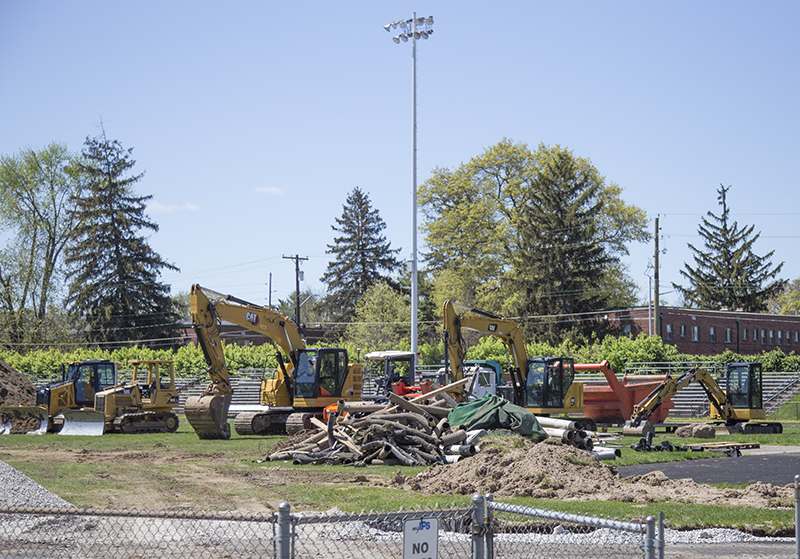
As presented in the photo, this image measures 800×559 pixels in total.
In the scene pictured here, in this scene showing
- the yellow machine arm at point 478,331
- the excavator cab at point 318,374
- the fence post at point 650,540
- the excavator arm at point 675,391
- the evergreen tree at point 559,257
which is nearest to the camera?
the fence post at point 650,540

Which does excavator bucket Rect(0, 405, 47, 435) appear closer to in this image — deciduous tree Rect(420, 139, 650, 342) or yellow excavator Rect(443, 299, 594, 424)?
yellow excavator Rect(443, 299, 594, 424)

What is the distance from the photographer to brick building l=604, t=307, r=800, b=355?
190 feet

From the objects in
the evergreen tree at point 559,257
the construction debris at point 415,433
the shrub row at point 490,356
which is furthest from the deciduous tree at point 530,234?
the construction debris at point 415,433

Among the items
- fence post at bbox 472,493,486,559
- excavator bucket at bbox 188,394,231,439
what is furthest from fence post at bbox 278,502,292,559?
excavator bucket at bbox 188,394,231,439

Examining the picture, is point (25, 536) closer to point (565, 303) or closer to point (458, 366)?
point (458, 366)

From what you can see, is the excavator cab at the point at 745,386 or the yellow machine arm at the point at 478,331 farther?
the excavator cab at the point at 745,386

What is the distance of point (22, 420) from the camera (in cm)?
3150

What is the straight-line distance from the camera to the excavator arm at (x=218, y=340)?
26.8 metres

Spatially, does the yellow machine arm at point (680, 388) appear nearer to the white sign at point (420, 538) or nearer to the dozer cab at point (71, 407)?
the dozer cab at point (71, 407)

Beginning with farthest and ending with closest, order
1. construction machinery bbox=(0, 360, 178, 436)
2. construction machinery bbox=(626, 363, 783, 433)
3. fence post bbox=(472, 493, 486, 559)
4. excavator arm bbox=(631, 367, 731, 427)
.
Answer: construction machinery bbox=(626, 363, 783, 433) < construction machinery bbox=(0, 360, 178, 436) < excavator arm bbox=(631, 367, 731, 427) < fence post bbox=(472, 493, 486, 559)

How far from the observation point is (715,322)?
2462 inches

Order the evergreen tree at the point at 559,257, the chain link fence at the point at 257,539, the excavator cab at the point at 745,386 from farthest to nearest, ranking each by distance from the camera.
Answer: the evergreen tree at the point at 559,257
the excavator cab at the point at 745,386
the chain link fence at the point at 257,539

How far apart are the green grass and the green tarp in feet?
4.98

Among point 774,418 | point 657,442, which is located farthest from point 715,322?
point 657,442
